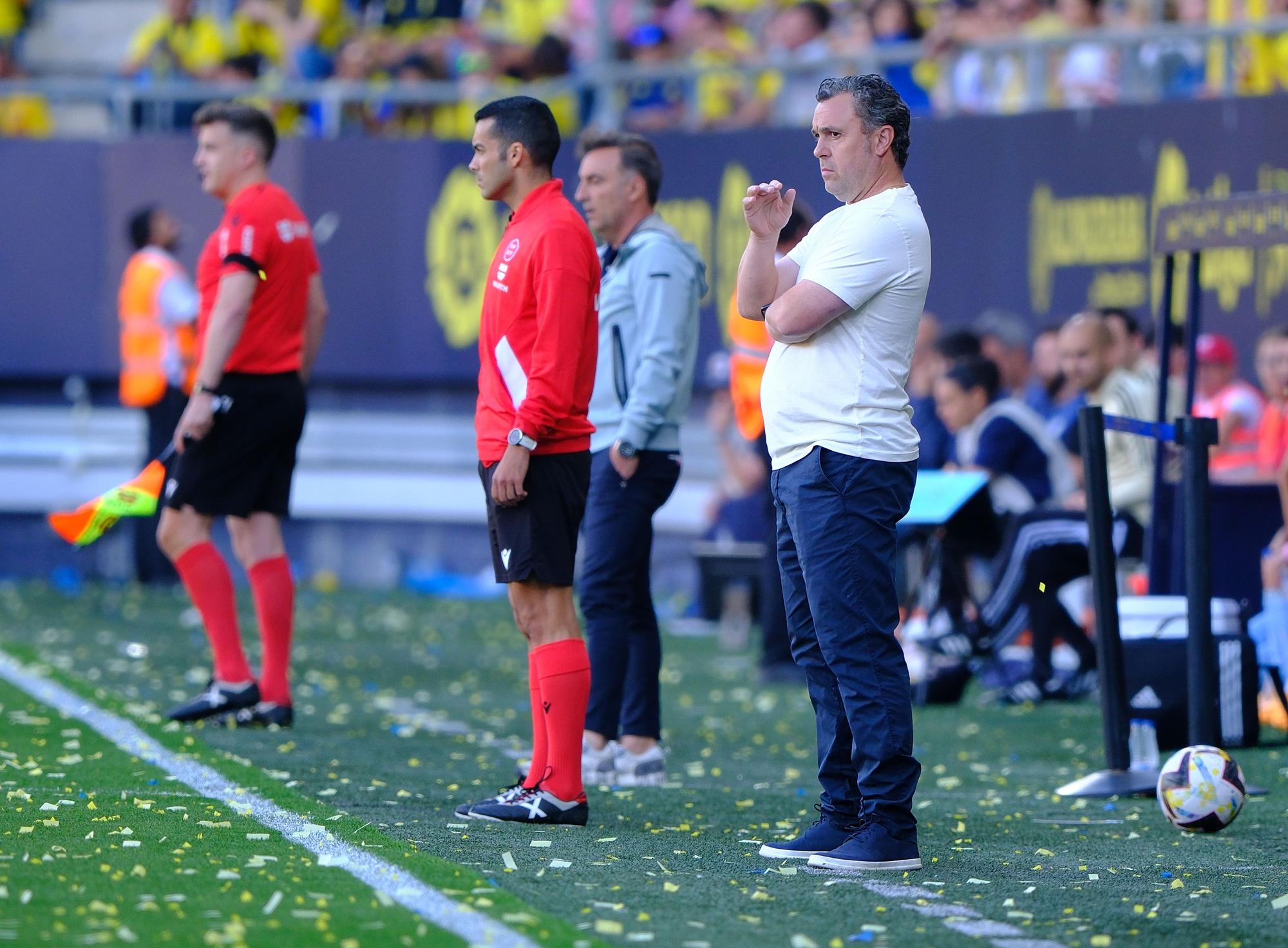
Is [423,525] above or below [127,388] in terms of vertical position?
below

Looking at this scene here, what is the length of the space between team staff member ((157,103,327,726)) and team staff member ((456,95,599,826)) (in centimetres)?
196

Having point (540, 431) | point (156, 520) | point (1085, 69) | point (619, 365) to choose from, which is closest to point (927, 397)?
point (1085, 69)

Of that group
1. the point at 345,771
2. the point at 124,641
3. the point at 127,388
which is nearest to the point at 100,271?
the point at 127,388

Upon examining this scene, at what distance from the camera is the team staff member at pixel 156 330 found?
13766 mm

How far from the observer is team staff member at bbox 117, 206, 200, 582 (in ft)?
45.2

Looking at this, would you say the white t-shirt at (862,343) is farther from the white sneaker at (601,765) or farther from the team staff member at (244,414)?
the team staff member at (244,414)

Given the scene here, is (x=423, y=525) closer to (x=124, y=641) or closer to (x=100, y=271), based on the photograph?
(x=100, y=271)

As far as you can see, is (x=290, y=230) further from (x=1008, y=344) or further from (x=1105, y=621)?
(x=1008, y=344)

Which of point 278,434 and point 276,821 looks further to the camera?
point 278,434

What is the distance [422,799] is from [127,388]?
836 cm

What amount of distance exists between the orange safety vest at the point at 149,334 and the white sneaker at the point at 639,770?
7672 mm

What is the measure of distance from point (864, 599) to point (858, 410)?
472mm

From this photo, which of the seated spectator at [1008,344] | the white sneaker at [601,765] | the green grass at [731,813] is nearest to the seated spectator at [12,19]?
the green grass at [731,813]

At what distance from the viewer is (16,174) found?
1644cm
